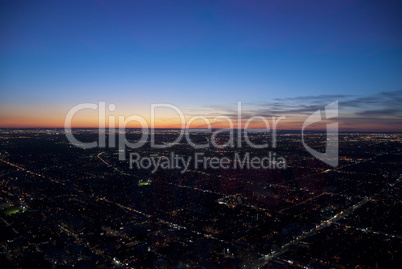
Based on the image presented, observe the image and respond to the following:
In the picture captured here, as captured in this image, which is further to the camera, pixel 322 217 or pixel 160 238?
pixel 322 217

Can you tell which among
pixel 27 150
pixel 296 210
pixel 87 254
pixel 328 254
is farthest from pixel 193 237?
pixel 27 150

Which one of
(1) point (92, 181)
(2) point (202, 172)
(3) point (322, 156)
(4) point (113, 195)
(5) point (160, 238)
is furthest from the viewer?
(3) point (322, 156)

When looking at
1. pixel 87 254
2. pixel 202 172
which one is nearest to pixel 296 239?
pixel 87 254

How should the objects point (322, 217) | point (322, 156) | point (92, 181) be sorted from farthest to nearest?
point (322, 156) → point (92, 181) → point (322, 217)

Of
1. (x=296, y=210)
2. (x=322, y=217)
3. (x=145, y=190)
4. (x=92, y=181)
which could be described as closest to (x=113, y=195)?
(x=145, y=190)

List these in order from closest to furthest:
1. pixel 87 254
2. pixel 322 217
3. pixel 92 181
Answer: pixel 87 254 < pixel 322 217 < pixel 92 181

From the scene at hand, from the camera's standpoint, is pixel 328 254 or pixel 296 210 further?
pixel 296 210

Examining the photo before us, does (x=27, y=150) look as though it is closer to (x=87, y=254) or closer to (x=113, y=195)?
(x=113, y=195)

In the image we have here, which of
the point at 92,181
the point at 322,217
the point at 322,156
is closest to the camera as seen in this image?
the point at 322,217

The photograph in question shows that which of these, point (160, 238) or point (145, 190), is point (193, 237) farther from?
point (145, 190)
